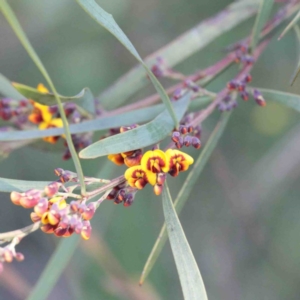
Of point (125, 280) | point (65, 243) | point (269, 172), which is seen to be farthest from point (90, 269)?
point (65, 243)

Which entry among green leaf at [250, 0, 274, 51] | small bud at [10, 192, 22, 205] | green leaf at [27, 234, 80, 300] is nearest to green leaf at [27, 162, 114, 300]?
green leaf at [27, 234, 80, 300]

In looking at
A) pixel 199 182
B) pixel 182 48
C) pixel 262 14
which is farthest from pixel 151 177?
pixel 199 182

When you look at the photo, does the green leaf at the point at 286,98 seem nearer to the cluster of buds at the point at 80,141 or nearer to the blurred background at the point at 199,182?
the cluster of buds at the point at 80,141

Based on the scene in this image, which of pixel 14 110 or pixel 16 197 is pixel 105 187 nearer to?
pixel 16 197

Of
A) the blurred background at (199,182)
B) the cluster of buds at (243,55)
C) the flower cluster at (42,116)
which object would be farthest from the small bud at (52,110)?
the blurred background at (199,182)

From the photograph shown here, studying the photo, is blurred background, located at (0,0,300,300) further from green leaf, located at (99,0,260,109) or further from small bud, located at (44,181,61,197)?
small bud, located at (44,181,61,197)
